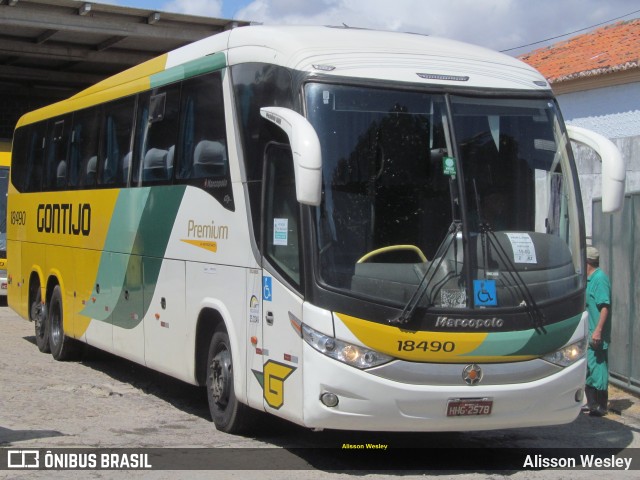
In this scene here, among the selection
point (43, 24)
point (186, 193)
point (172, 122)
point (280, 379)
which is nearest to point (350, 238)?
point (280, 379)

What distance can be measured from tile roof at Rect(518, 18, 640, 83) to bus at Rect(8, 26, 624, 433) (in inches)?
551

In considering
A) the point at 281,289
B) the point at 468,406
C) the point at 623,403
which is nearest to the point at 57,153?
the point at 281,289

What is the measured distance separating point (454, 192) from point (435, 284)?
0.74 m

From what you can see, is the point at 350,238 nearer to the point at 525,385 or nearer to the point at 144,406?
the point at 525,385

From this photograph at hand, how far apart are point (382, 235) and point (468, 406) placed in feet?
4.68

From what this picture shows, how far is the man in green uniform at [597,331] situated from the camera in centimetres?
993

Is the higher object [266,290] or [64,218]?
[64,218]

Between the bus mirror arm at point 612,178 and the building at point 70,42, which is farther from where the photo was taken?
the building at point 70,42

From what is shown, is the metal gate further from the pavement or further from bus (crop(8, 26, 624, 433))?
bus (crop(8, 26, 624, 433))

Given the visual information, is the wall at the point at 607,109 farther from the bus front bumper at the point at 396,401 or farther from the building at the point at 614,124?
the bus front bumper at the point at 396,401

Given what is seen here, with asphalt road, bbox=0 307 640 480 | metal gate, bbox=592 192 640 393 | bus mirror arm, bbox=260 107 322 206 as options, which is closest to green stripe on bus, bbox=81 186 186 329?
asphalt road, bbox=0 307 640 480

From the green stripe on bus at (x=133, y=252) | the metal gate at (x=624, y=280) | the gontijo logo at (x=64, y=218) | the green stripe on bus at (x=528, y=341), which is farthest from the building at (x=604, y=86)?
the green stripe on bus at (x=528, y=341)

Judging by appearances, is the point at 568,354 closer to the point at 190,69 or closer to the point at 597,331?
the point at 597,331

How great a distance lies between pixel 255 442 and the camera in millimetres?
8719
